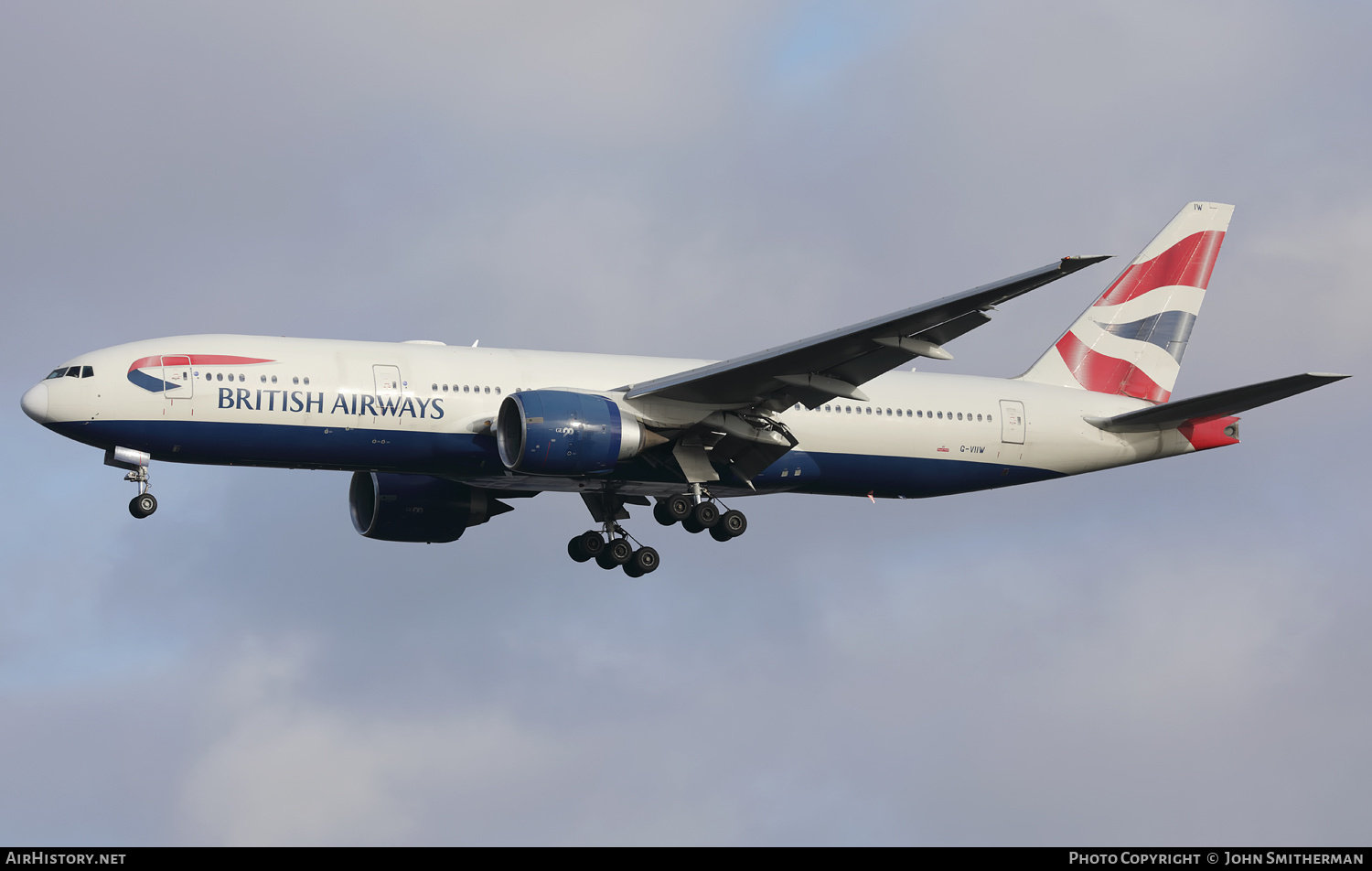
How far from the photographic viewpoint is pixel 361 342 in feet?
140

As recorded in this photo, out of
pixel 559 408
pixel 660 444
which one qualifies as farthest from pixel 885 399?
pixel 559 408

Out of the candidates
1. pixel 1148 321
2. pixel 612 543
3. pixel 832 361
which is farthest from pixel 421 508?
pixel 1148 321

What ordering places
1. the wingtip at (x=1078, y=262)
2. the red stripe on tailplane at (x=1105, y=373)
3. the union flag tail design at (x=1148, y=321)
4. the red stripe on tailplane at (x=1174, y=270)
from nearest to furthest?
the wingtip at (x=1078, y=262) → the red stripe on tailplane at (x=1105, y=373) → the union flag tail design at (x=1148, y=321) → the red stripe on tailplane at (x=1174, y=270)

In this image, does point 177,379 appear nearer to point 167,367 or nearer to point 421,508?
point 167,367

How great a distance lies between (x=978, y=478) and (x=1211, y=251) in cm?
1215

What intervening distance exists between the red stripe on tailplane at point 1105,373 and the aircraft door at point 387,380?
20.0m

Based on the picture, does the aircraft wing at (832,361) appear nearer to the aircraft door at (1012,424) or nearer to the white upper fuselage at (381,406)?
the white upper fuselage at (381,406)

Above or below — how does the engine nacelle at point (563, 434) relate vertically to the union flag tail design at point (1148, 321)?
below

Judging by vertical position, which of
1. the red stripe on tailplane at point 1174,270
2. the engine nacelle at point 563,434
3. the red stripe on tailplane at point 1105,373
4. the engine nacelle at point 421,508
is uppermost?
the red stripe on tailplane at point 1174,270

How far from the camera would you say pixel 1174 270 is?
174ft

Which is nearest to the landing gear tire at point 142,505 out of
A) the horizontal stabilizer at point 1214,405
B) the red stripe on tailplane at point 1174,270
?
the horizontal stabilizer at point 1214,405

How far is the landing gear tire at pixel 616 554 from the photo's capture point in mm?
47344

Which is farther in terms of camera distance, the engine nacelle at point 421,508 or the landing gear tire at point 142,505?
the engine nacelle at point 421,508

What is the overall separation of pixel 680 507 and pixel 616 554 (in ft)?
11.2
